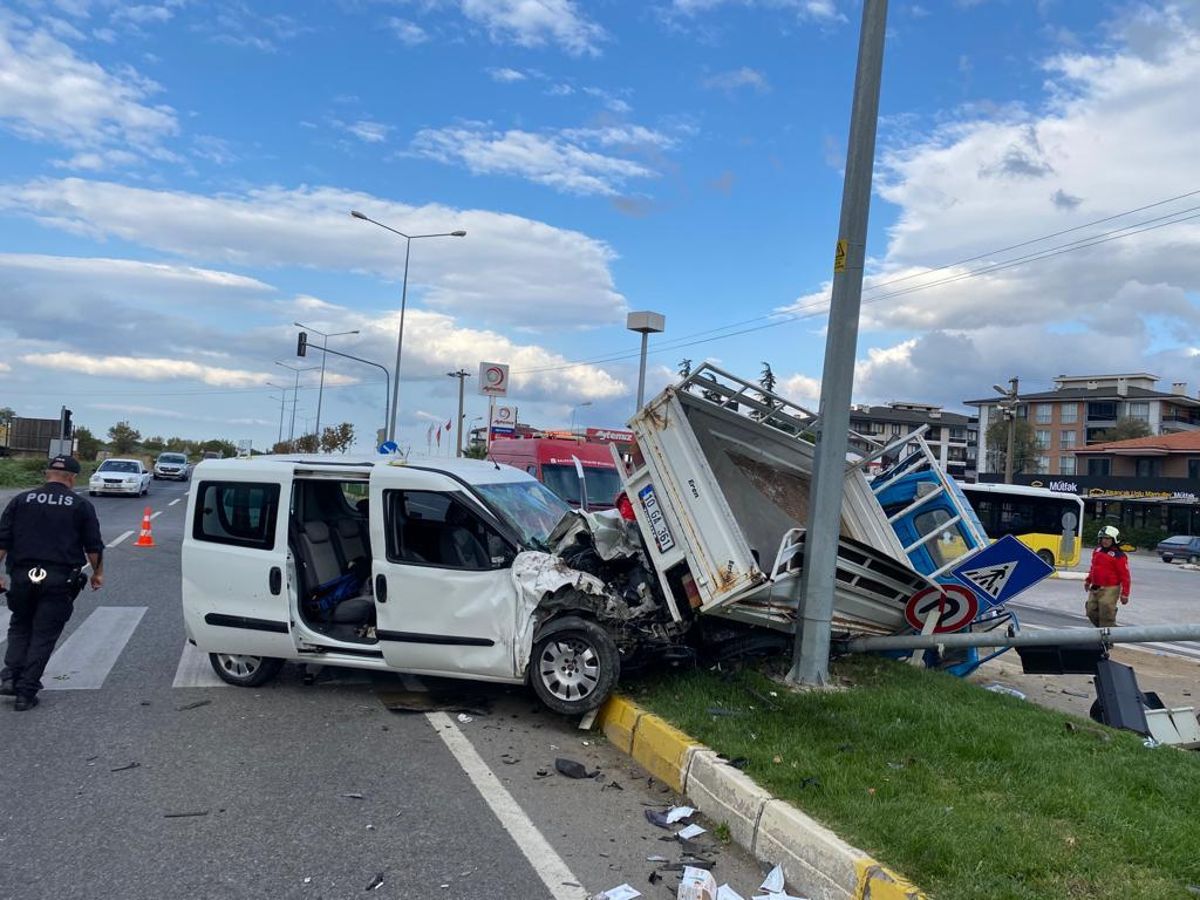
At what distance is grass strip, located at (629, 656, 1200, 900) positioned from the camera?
3898mm

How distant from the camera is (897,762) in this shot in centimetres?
530

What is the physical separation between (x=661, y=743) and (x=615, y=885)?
1.66 metres

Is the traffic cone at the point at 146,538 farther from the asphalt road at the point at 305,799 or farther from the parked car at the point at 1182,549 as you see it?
the parked car at the point at 1182,549

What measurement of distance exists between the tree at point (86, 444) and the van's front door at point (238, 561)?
82.6 m

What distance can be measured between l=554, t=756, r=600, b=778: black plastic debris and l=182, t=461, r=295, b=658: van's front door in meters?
2.53

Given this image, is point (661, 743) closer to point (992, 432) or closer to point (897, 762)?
point (897, 762)

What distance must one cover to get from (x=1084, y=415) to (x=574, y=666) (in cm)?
9482

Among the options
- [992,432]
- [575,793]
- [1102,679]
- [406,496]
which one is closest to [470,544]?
[406,496]

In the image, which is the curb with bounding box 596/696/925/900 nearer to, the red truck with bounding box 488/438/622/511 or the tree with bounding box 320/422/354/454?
the red truck with bounding box 488/438/622/511

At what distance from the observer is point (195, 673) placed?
7.99m

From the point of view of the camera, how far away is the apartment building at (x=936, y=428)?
337 feet

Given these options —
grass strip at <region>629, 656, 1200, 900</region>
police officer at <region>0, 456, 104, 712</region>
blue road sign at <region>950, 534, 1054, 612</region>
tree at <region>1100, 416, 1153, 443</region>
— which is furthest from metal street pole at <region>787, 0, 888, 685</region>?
tree at <region>1100, 416, 1153, 443</region>

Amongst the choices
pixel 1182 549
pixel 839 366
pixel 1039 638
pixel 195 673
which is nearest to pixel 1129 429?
pixel 1182 549

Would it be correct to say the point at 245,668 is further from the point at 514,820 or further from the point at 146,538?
the point at 146,538
